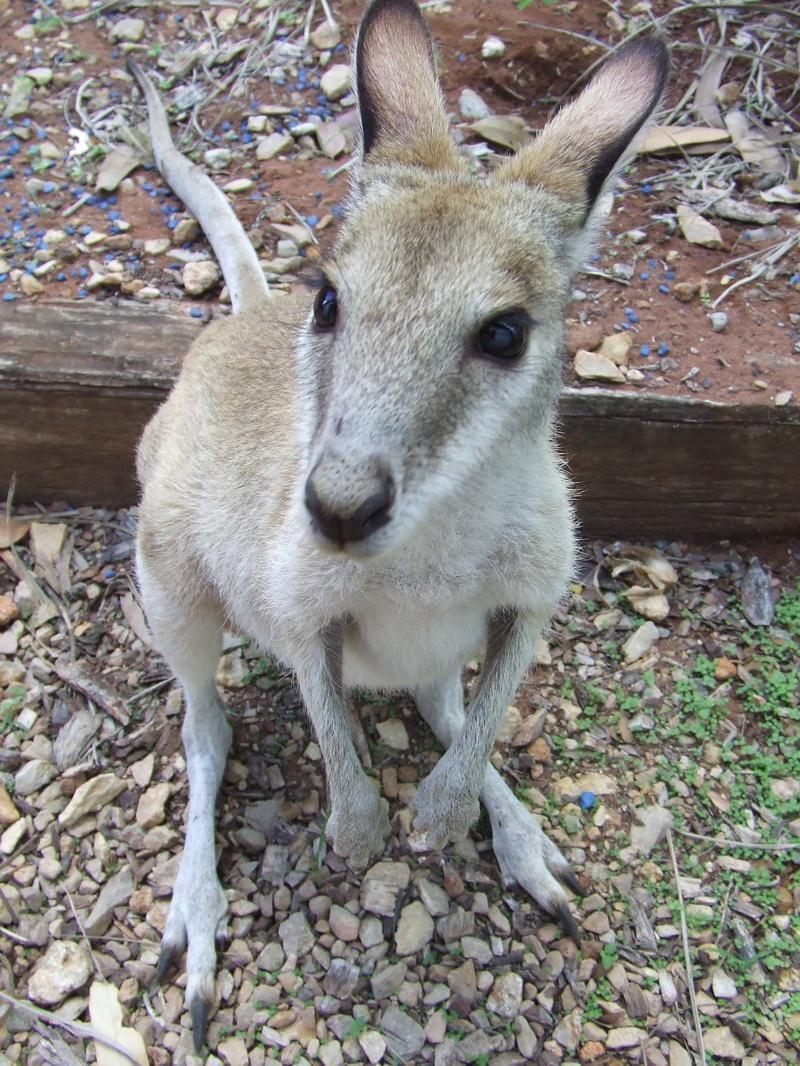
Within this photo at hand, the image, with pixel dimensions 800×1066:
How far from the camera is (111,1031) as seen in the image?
8.15 ft

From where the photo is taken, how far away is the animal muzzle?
5.15 feet

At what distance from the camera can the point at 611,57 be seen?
225cm

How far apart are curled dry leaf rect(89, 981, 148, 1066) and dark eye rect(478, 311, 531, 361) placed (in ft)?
6.35

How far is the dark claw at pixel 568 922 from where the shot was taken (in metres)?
2.67

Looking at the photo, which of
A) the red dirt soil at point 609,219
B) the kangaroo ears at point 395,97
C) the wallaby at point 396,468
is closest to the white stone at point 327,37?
the red dirt soil at point 609,219

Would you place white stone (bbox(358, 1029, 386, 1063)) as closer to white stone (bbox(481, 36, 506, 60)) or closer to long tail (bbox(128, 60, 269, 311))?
long tail (bbox(128, 60, 269, 311))

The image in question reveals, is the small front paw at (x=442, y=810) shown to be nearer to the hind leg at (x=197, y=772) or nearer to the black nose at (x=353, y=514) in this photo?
the hind leg at (x=197, y=772)

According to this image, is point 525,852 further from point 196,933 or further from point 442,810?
point 196,933

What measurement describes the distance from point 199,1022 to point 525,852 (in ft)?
3.17

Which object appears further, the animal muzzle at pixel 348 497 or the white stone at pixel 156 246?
the white stone at pixel 156 246

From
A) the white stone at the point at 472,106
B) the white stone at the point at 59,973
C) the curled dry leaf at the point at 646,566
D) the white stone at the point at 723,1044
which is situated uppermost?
the white stone at the point at 472,106

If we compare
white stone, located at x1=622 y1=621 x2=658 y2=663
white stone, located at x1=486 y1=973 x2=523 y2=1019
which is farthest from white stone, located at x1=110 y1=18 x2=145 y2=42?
white stone, located at x1=486 y1=973 x2=523 y2=1019

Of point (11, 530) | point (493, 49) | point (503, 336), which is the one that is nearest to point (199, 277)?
point (11, 530)

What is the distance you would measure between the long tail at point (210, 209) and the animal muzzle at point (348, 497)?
1.92 m
